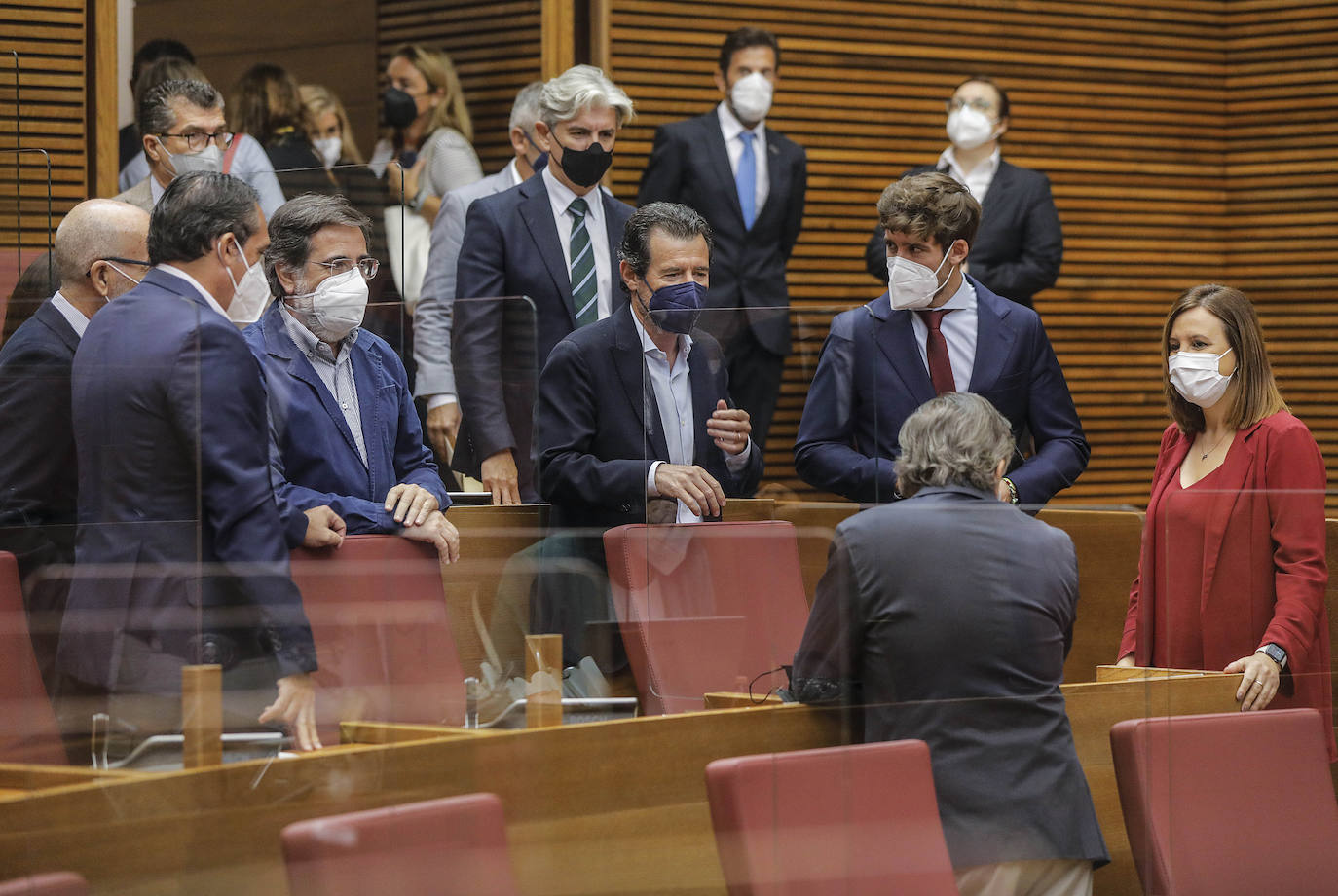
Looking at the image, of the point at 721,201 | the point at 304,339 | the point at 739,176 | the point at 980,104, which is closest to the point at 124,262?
the point at 304,339

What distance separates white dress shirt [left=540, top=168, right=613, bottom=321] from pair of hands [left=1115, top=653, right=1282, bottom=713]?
6.00ft

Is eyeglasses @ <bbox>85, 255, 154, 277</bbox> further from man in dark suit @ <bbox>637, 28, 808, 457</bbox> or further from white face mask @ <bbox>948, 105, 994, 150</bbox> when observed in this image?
white face mask @ <bbox>948, 105, 994, 150</bbox>

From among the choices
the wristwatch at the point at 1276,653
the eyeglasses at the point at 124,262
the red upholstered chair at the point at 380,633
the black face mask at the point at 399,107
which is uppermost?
the black face mask at the point at 399,107

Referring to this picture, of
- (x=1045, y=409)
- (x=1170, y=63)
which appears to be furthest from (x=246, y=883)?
(x=1170, y=63)

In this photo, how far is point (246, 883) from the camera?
2.43 metres

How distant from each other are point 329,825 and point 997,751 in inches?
43.9

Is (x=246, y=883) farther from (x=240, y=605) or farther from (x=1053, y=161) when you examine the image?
(x=1053, y=161)

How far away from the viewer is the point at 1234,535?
3.37m

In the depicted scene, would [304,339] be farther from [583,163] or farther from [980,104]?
[980,104]

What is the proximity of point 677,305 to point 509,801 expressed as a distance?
1307 mm

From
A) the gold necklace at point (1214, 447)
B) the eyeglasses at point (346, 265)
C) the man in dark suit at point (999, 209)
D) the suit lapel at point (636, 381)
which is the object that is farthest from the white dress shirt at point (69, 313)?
the man in dark suit at point (999, 209)

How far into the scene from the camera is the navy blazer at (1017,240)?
5.70 m

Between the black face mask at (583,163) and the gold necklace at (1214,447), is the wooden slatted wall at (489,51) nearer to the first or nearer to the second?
the black face mask at (583,163)

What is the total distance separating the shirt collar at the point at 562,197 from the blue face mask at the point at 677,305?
2.53ft
